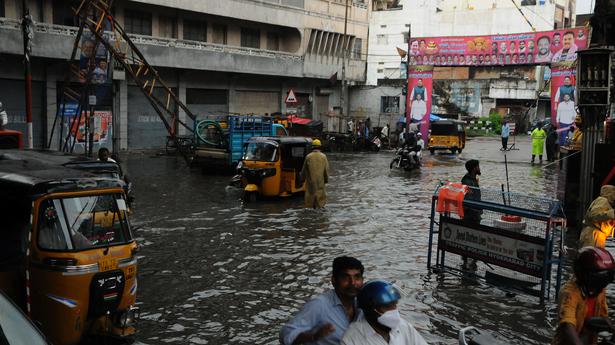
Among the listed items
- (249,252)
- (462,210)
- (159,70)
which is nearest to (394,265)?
(462,210)

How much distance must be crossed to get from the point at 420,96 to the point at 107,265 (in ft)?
99.3

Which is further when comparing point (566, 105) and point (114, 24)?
point (566, 105)

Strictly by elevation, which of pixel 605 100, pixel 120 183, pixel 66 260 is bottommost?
pixel 66 260

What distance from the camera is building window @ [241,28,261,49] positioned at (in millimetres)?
38688

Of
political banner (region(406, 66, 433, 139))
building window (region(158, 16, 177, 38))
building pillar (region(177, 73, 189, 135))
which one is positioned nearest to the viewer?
building pillar (region(177, 73, 189, 135))

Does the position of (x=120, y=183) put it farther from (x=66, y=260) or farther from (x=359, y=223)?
(x=359, y=223)

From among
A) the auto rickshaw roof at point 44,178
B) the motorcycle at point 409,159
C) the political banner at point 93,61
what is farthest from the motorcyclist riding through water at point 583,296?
the motorcycle at point 409,159

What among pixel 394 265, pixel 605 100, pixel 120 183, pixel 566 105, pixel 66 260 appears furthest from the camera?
pixel 566 105

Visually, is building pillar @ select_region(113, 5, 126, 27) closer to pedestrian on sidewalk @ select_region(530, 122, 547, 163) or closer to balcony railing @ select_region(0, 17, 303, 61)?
balcony railing @ select_region(0, 17, 303, 61)

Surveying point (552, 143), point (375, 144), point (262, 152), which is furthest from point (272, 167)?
point (375, 144)

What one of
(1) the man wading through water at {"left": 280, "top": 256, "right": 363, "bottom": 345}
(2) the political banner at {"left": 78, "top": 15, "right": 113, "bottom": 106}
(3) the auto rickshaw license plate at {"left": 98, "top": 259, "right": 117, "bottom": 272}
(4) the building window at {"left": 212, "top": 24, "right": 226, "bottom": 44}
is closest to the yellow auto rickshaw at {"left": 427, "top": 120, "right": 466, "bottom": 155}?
(4) the building window at {"left": 212, "top": 24, "right": 226, "bottom": 44}

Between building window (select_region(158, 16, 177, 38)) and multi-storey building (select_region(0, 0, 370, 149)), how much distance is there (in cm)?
6

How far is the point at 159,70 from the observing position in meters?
32.1

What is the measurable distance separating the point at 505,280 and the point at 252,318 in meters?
3.66
